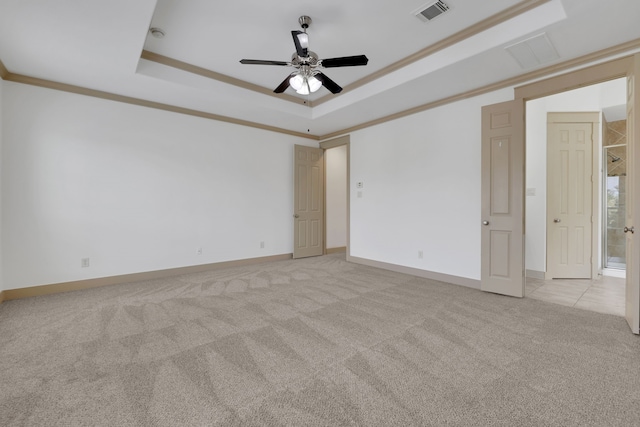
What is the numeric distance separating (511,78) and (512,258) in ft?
7.49

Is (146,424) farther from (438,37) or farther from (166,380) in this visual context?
(438,37)

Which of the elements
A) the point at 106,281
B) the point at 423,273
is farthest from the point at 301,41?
the point at 106,281

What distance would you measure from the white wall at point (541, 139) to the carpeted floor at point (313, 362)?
1.68m

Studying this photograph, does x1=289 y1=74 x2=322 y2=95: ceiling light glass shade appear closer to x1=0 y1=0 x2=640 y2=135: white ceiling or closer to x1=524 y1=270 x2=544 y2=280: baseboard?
x1=0 y1=0 x2=640 y2=135: white ceiling

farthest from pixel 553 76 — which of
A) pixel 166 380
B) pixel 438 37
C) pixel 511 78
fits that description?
pixel 166 380

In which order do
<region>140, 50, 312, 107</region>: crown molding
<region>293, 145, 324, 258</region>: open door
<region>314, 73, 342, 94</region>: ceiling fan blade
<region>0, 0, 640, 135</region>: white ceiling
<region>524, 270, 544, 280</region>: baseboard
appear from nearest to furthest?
<region>0, 0, 640, 135</region>: white ceiling < <region>314, 73, 342, 94</region>: ceiling fan blade < <region>140, 50, 312, 107</region>: crown molding < <region>524, 270, 544, 280</region>: baseboard < <region>293, 145, 324, 258</region>: open door

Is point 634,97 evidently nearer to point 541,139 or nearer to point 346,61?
point 541,139

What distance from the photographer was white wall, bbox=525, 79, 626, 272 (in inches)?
178

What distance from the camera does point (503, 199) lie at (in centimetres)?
370

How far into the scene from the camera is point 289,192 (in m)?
6.21

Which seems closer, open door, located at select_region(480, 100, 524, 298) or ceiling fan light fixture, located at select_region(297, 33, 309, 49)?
ceiling fan light fixture, located at select_region(297, 33, 309, 49)

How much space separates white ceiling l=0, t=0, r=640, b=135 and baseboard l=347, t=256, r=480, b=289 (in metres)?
2.69

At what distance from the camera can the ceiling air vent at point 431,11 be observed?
264cm

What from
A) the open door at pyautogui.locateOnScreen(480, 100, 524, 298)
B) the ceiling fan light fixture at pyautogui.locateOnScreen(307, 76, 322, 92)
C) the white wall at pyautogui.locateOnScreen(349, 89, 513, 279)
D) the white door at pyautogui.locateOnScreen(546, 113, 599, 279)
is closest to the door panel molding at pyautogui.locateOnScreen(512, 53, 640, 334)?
the open door at pyautogui.locateOnScreen(480, 100, 524, 298)
